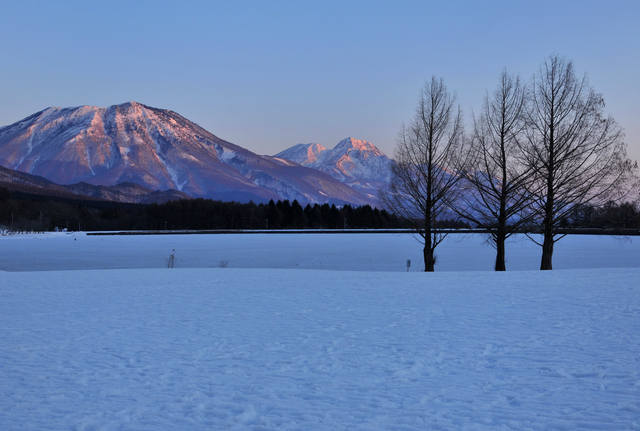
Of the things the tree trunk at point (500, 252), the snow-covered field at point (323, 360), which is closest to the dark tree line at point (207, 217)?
the tree trunk at point (500, 252)

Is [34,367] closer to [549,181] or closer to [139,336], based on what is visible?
[139,336]

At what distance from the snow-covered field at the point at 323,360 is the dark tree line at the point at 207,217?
121 meters

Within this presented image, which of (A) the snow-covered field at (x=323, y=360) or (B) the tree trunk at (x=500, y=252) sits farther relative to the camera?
(B) the tree trunk at (x=500, y=252)

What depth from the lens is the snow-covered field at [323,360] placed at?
4.82 meters

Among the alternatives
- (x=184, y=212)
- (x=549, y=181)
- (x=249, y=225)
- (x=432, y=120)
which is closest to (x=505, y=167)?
(x=549, y=181)

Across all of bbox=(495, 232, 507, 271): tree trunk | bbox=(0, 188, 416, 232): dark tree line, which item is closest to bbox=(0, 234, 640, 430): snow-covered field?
bbox=(495, 232, 507, 271): tree trunk

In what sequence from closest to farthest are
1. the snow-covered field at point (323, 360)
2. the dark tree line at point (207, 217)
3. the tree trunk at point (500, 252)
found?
the snow-covered field at point (323, 360) < the tree trunk at point (500, 252) < the dark tree line at point (207, 217)

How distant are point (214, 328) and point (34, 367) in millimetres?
2949

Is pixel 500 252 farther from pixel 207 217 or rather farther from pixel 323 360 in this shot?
pixel 207 217

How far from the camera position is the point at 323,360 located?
6.67m

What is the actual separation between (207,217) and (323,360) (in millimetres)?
137892

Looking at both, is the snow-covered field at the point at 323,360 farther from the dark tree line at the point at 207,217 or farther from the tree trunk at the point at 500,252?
the dark tree line at the point at 207,217

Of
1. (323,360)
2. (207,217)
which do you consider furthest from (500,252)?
(207,217)

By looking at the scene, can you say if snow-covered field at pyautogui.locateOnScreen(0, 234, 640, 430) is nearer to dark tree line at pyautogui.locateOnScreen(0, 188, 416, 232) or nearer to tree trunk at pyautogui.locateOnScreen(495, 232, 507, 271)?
tree trunk at pyautogui.locateOnScreen(495, 232, 507, 271)
